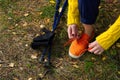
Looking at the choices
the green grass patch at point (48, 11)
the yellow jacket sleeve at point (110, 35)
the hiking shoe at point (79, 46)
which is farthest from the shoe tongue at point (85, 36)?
the green grass patch at point (48, 11)

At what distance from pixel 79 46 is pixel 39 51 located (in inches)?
15.3

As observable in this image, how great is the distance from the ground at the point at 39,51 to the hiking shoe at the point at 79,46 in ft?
0.21

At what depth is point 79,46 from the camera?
8.65ft

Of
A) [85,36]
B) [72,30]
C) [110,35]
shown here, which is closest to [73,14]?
[72,30]

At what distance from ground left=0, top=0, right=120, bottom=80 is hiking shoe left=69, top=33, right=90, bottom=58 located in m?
0.07

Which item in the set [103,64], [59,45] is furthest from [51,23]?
[103,64]

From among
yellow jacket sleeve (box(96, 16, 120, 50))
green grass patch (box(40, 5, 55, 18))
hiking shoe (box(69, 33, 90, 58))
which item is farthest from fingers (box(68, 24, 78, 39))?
green grass patch (box(40, 5, 55, 18))

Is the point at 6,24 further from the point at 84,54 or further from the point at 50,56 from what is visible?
the point at 84,54

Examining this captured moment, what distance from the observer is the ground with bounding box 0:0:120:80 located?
8.48 ft

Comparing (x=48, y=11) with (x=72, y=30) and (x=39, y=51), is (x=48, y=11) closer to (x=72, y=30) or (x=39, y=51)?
(x=39, y=51)

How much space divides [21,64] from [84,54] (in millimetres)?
570

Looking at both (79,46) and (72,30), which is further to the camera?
(79,46)

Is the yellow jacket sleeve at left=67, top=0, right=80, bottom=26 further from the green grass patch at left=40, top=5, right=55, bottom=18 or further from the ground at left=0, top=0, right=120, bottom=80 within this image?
the green grass patch at left=40, top=5, right=55, bottom=18

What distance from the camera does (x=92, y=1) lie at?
2.36 metres
